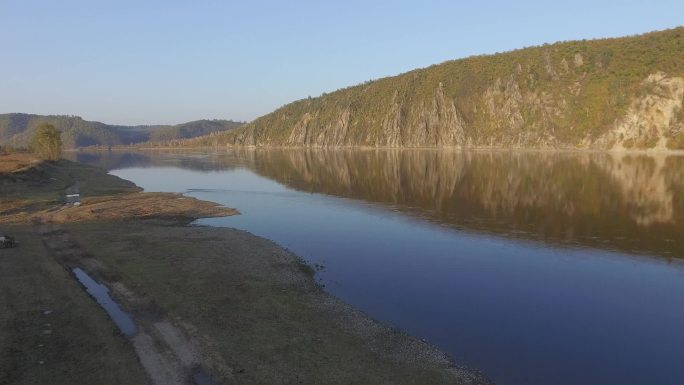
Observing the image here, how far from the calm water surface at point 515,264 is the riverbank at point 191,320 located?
10.4ft

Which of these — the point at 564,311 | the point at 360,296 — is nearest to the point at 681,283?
the point at 564,311

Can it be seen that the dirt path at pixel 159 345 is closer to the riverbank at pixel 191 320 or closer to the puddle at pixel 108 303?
the riverbank at pixel 191 320

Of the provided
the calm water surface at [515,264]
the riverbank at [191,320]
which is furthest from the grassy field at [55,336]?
the calm water surface at [515,264]

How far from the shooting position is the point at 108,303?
2903 centimetres

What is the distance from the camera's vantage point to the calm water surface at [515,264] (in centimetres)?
2386

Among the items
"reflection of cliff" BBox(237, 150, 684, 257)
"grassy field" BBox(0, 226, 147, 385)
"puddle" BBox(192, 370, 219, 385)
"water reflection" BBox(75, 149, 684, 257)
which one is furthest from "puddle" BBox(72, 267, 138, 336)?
"reflection of cliff" BBox(237, 150, 684, 257)

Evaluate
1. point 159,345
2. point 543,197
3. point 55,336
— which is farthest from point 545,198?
point 55,336

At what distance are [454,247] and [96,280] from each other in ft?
104

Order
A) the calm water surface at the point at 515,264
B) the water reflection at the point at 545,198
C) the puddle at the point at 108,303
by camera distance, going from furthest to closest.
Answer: the water reflection at the point at 545,198 → the puddle at the point at 108,303 → the calm water surface at the point at 515,264

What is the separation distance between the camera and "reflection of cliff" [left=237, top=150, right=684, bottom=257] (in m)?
51.3

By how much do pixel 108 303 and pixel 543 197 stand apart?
66.3m

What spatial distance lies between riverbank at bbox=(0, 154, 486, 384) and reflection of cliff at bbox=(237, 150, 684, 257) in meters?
29.8

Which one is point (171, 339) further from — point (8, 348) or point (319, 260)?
point (319, 260)

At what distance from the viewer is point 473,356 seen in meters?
23.2
